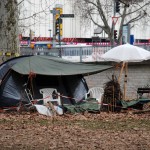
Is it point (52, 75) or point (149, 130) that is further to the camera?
point (52, 75)

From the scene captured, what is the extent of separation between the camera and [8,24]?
51.0 ft

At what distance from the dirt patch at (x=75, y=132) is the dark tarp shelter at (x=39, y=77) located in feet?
5.44

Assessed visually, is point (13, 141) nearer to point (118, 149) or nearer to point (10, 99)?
point (118, 149)

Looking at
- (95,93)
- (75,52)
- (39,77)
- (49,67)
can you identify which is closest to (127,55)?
(95,93)

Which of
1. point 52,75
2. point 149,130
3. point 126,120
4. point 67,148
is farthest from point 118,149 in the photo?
point 52,75

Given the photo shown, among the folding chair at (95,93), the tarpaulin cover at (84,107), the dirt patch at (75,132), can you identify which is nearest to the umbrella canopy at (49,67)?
the folding chair at (95,93)

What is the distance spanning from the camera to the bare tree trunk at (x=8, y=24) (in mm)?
15344

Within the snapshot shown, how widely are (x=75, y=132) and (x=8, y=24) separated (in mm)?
6833

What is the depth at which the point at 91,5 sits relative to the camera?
49812 mm

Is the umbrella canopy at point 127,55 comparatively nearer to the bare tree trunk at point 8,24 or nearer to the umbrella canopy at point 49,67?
the umbrella canopy at point 49,67

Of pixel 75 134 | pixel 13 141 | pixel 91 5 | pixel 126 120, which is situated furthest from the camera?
pixel 91 5

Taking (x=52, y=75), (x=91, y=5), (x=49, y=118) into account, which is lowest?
(x=49, y=118)

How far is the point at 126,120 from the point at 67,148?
183 inches

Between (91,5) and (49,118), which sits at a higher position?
(91,5)
